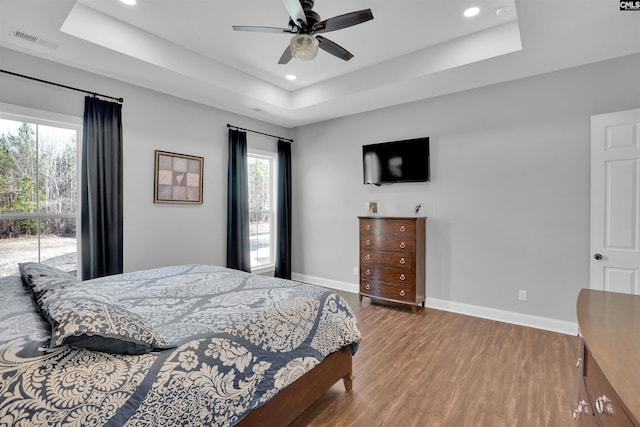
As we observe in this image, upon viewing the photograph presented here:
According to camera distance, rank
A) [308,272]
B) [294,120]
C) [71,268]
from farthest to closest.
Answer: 1. [308,272]
2. [294,120]
3. [71,268]

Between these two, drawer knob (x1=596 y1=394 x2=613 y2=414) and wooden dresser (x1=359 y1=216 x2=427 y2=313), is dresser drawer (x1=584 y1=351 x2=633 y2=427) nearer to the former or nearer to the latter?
drawer knob (x1=596 y1=394 x2=613 y2=414)

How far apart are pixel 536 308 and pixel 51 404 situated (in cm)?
406

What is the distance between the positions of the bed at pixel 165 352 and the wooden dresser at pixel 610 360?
1281 millimetres

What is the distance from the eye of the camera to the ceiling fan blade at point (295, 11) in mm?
1942

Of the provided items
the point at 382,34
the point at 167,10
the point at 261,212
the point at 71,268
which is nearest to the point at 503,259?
the point at 382,34

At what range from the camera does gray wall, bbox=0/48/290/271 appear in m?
2.93

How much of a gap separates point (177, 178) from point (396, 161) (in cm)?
293

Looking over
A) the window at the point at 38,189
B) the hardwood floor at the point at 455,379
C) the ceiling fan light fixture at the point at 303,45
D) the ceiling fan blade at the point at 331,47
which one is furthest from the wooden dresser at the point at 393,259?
the window at the point at 38,189

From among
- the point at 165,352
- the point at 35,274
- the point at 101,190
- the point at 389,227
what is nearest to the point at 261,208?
the point at 389,227

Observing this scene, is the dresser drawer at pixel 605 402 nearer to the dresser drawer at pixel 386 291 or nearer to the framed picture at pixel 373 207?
the dresser drawer at pixel 386 291

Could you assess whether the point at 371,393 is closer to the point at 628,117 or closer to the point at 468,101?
the point at 628,117

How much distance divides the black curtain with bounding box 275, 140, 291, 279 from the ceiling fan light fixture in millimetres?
3001

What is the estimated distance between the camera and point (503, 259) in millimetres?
3559

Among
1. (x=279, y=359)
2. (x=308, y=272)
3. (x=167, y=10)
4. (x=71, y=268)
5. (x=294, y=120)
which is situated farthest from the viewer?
(x=308, y=272)
